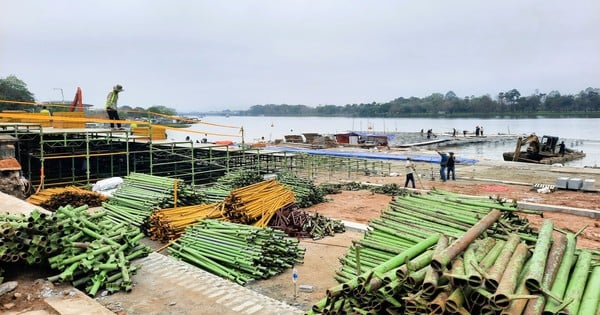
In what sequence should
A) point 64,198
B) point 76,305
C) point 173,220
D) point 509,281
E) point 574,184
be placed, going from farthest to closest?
point 574,184 < point 64,198 < point 173,220 < point 76,305 < point 509,281

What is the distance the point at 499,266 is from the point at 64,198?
14.0 m

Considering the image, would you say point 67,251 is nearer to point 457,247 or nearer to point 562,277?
point 457,247

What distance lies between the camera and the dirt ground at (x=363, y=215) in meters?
8.07

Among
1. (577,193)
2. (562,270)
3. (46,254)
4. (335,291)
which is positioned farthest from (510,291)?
(577,193)

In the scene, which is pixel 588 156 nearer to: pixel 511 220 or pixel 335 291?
pixel 511 220

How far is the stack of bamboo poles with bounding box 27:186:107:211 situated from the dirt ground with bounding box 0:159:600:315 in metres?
6.68

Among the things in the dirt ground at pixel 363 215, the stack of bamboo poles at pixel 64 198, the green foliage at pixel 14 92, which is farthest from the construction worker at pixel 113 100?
the green foliage at pixel 14 92

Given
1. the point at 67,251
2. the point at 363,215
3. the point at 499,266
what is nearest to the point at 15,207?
the point at 67,251

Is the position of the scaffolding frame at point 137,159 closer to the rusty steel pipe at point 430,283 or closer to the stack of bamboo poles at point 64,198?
the stack of bamboo poles at point 64,198

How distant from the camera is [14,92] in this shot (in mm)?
67875

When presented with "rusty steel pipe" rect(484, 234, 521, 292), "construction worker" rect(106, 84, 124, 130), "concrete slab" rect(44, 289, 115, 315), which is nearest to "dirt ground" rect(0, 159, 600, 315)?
"concrete slab" rect(44, 289, 115, 315)

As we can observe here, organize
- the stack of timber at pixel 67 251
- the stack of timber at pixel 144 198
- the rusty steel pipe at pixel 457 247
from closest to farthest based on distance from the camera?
1. the rusty steel pipe at pixel 457 247
2. the stack of timber at pixel 67 251
3. the stack of timber at pixel 144 198

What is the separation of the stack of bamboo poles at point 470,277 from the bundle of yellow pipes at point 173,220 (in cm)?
619

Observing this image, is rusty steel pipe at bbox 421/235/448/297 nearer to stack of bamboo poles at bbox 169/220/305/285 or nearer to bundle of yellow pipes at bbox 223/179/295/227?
stack of bamboo poles at bbox 169/220/305/285
